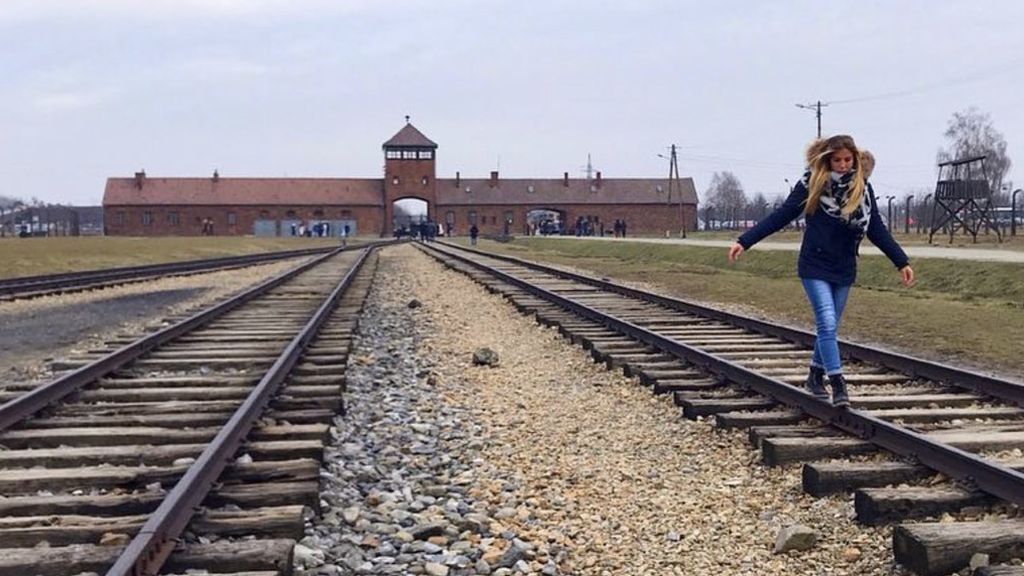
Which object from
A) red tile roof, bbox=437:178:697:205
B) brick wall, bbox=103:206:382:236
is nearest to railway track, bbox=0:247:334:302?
brick wall, bbox=103:206:382:236

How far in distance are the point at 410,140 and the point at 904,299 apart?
92.3m

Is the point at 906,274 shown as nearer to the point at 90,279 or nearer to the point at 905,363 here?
the point at 905,363

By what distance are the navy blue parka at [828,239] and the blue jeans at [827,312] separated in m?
0.06

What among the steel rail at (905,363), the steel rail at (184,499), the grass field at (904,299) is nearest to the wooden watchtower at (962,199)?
the grass field at (904,299)

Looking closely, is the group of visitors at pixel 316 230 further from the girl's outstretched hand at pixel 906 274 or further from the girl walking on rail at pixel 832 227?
the girl's outstretched hand at pixel 906 274

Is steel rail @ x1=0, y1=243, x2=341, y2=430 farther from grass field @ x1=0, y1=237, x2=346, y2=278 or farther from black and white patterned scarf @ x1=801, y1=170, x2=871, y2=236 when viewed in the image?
grass field @ x1=0, y1=237, x2=346, y2=278

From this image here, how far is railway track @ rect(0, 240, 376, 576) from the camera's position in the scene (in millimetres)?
3953

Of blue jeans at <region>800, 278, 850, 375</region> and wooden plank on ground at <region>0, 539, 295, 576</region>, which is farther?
blue jeans at <region>800, 278, 850, 375</region>

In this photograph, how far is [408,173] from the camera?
105 meters

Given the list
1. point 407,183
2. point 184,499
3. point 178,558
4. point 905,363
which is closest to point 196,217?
point 407,183

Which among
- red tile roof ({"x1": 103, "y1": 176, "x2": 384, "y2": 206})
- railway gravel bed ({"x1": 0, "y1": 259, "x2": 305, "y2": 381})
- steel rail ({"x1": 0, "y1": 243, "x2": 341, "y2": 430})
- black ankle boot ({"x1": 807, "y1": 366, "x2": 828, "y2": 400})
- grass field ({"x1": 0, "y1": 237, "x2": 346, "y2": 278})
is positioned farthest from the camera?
red tile roof ({"x1": 103, "y1": 176, "x2": 384, "y2": 206})

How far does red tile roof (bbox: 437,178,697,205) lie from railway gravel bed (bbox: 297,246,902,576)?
99283 millimetres

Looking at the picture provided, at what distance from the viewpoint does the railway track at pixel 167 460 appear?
3953mm

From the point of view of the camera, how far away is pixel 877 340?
38.6 feet
